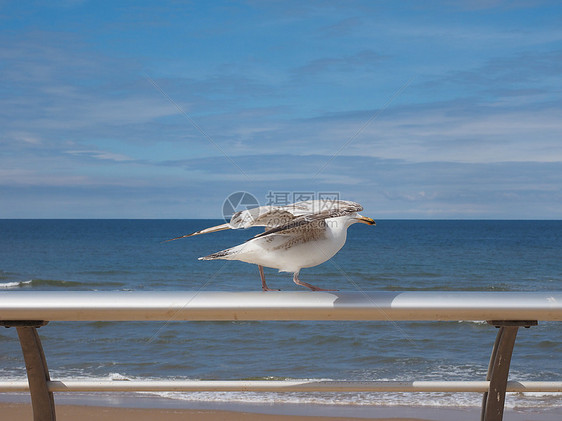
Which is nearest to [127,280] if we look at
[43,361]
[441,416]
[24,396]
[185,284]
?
[185,284]

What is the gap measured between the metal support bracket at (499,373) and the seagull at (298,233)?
568 mm

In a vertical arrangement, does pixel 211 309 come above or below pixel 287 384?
above

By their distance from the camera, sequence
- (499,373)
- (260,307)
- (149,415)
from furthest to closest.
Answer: (149,415) < (499,373) < (260,307)

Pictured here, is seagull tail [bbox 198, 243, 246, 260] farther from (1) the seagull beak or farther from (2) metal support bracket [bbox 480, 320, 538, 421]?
(2) metal support bracket [bbox 480, 320, 538, 421]

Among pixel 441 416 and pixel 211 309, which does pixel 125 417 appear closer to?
pixel 441 416

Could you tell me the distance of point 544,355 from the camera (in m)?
9.70

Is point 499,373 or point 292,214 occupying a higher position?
point 292,214

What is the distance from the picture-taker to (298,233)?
6.71ft

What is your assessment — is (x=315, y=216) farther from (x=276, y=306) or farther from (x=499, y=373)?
(x=499, y=373)

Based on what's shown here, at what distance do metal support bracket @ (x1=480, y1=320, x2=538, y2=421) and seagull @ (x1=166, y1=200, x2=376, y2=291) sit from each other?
0.57 metres

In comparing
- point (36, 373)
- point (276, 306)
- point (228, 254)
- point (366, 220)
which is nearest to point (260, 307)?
point (276, 306)

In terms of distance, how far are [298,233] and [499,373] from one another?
795mm

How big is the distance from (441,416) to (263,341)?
5068mm

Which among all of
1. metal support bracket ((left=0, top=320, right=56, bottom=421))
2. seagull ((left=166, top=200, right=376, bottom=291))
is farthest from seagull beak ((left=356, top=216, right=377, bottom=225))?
metal support bracket ((left=0, top=320, right=56, bottom=421))
